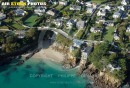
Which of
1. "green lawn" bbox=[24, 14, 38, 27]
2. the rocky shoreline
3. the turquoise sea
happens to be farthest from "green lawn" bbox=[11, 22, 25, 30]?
the rocky shoreline

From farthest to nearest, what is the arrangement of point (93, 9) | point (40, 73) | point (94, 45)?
point (93, 9) < point (94, 45) < point (40, 73)

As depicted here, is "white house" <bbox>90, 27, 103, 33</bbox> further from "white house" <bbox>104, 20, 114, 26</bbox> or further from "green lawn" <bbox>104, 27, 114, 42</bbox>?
"white house" <bbox>104, 20, 114, 26</bbox>

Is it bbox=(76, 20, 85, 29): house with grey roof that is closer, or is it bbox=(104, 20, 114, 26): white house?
bbox=(76, 20, 85, 29): house with grey roof

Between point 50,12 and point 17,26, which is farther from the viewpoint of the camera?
point 50,12

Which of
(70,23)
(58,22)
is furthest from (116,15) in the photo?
(58,22)

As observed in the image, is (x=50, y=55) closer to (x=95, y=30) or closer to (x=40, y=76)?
(x=40, y=76)

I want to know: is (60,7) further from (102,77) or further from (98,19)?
(102,77)

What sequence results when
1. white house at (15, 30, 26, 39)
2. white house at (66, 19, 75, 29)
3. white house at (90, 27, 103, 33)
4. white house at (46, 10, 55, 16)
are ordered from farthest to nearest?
white house at (46, 10, 55, 16) → white house at (66, 19, 75, 29) → white house at (90, 27, 103, 33) → white house at (15, 30, 26, 39)

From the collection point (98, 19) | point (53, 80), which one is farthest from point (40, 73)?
point (98, 19)
